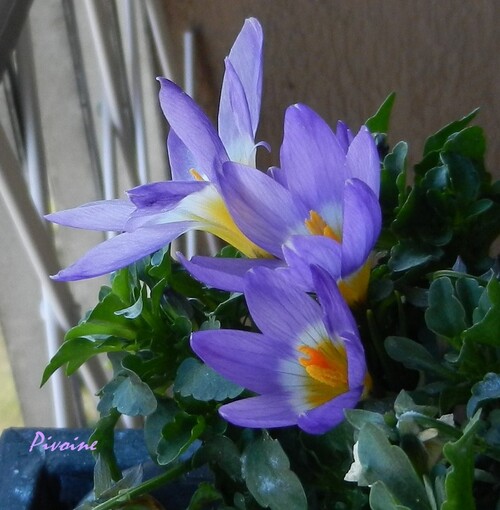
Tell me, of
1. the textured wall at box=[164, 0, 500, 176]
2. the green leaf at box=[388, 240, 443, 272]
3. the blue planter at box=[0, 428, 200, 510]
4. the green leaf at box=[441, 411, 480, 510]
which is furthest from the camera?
the textured wall at box=[164, 0, 500, 176]

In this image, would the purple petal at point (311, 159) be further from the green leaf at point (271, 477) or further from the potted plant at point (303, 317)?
the green leaf at point (271, 477)

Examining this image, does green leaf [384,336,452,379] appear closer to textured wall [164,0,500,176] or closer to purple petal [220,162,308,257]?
purple petal [220,162,308,257]

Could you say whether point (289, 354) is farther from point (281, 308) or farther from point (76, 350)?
point (76, 350)

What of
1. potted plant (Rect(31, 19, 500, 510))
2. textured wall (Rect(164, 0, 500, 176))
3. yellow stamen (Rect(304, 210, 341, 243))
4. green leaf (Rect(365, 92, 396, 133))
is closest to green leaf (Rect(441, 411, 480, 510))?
potted plant (Rect(31, 19, 500, 510))

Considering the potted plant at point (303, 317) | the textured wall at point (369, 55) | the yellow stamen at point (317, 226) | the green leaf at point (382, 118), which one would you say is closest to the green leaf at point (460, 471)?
the potted plant at point (303, 317)

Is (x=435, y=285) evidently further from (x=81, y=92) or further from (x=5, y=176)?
(x=81, y=92)

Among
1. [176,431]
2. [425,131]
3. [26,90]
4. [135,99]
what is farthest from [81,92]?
[176,431]
